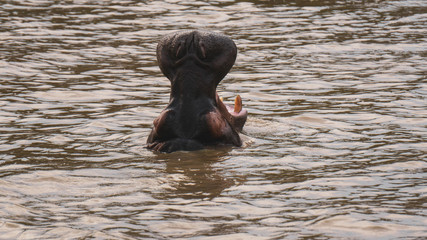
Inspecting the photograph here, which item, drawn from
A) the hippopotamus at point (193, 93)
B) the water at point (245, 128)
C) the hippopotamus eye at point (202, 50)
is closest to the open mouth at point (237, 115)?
the water at point (245, 128)

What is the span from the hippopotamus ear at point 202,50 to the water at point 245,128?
80 centimetres

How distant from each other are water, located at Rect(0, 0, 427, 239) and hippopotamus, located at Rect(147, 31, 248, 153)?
183 mm

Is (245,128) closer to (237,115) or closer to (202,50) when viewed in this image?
(237,115)

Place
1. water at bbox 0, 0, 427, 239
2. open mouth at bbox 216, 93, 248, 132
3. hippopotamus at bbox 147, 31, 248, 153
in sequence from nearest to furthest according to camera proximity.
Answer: water at bbox 0, 0, 427, 239, hippopotamus at bbox 147, 31, 248, 153, open mouth at bbox 216, 93, 248, 132

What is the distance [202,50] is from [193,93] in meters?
0.40

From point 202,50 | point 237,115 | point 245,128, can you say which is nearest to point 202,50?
point 202,50

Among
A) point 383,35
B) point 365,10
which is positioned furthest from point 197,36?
point 365,10

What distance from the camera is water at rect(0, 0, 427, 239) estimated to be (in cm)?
654

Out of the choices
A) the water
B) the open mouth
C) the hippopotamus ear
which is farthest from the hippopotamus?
the open mouth

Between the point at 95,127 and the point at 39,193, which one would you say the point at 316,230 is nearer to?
the point at 39,193

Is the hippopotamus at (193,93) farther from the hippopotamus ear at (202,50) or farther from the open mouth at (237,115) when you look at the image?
the open mouth at (237,115)

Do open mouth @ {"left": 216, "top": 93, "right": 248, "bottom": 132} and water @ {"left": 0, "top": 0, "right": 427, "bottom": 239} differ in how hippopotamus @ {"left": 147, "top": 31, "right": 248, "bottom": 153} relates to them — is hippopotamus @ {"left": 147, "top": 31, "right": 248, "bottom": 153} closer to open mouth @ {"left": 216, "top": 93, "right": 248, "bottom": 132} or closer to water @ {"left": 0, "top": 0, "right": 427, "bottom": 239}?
water @ {"left": 0, "top": 0, "right": 427, "bottom": 239}

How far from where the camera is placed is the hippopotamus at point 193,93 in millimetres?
8664

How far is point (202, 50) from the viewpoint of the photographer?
873cm
